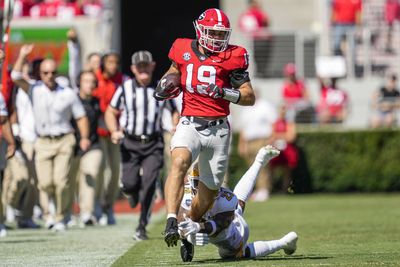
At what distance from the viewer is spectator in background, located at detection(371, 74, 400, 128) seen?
2116cm

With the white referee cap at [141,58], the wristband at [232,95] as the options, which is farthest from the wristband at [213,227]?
the white referee cap at [141,58]

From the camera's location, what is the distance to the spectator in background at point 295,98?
21219 mm

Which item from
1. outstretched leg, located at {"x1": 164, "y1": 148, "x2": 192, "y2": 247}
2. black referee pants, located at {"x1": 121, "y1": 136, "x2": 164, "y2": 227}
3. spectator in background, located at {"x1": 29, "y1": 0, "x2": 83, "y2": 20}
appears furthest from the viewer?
spectator in background, located at {"x1": 29, "y1": 0, "x2": 83, "y2": 20}

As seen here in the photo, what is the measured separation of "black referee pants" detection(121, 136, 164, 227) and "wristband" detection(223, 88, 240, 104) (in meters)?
3.34

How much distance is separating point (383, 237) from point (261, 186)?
940 centimetres

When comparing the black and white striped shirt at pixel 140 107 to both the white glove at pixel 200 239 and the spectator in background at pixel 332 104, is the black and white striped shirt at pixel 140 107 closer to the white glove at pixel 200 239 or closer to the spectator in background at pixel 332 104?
the white glove at pixel 200 239

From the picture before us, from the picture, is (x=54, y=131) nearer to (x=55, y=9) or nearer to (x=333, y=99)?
(x=55, y=9)

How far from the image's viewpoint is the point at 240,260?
28.6ft

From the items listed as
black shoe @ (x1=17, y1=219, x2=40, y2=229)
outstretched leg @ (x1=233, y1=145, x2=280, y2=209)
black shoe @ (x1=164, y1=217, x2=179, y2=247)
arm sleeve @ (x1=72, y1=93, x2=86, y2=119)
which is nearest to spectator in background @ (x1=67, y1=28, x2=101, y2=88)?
arm sleeve @ (x1=72, y1=93, x2=86, y2=119)

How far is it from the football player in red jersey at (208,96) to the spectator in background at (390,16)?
558 inches

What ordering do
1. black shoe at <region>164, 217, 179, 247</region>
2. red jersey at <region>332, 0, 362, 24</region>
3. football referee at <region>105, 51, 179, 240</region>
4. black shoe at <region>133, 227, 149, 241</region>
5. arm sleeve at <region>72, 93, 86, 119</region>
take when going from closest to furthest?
black shoe at <region>164, 217, 179, 247</region>
black shoe at <region>133, 227, 149, 241</region>
football referee at <region>105, 51, 179, 240</region>
arm sleeve at <region>72, 93, 86, 119</region>
red jersey at <region>332, 0, 362, 24</region>

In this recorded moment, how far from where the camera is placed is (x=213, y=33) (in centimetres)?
875

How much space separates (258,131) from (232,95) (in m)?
11.8

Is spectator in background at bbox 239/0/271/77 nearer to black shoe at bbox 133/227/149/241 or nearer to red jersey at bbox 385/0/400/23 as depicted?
red jersey at bbox 385/0/400/23
